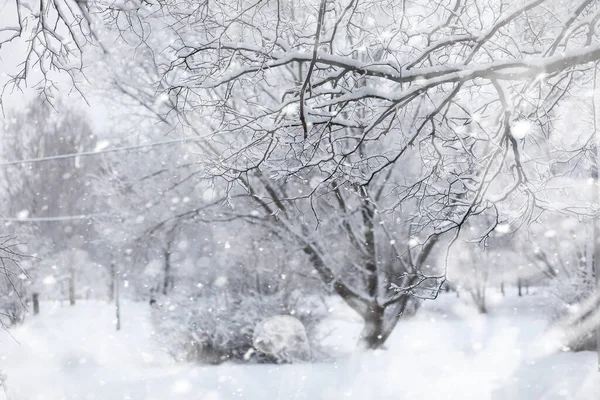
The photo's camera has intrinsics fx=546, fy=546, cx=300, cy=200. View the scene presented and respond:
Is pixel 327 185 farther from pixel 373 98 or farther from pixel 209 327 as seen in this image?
pixel 209 327

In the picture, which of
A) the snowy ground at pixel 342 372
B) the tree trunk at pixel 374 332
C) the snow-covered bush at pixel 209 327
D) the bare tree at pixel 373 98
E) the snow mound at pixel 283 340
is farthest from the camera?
the tree trunk at pixel 374 332

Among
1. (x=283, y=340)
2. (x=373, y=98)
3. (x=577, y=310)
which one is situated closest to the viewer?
(x=373, y=98)

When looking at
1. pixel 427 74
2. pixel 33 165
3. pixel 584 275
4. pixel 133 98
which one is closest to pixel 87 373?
pixel 133 98

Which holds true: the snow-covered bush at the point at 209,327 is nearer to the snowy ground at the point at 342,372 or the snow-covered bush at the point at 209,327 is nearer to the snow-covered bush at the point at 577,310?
the snowy ground at the point at 342,372

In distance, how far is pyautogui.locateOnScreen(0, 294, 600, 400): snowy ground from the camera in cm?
761

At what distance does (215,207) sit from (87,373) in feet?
14.2

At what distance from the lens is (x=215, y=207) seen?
1239 centimetres

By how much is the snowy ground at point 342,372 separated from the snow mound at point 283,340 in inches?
23.1

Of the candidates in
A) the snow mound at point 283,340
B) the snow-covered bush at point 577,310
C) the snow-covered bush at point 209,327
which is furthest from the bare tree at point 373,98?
the snow-covered bush at point 577,310

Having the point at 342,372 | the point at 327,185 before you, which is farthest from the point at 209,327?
the point at 327,185

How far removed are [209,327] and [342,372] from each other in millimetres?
3234

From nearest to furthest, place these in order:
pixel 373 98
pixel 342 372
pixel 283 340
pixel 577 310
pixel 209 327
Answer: pixel 373 98
pixel 342 372
pixel 283 340
pixel 209 327
pixel 577 310

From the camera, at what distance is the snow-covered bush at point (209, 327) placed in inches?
431

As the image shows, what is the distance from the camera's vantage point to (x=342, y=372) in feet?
29.7
